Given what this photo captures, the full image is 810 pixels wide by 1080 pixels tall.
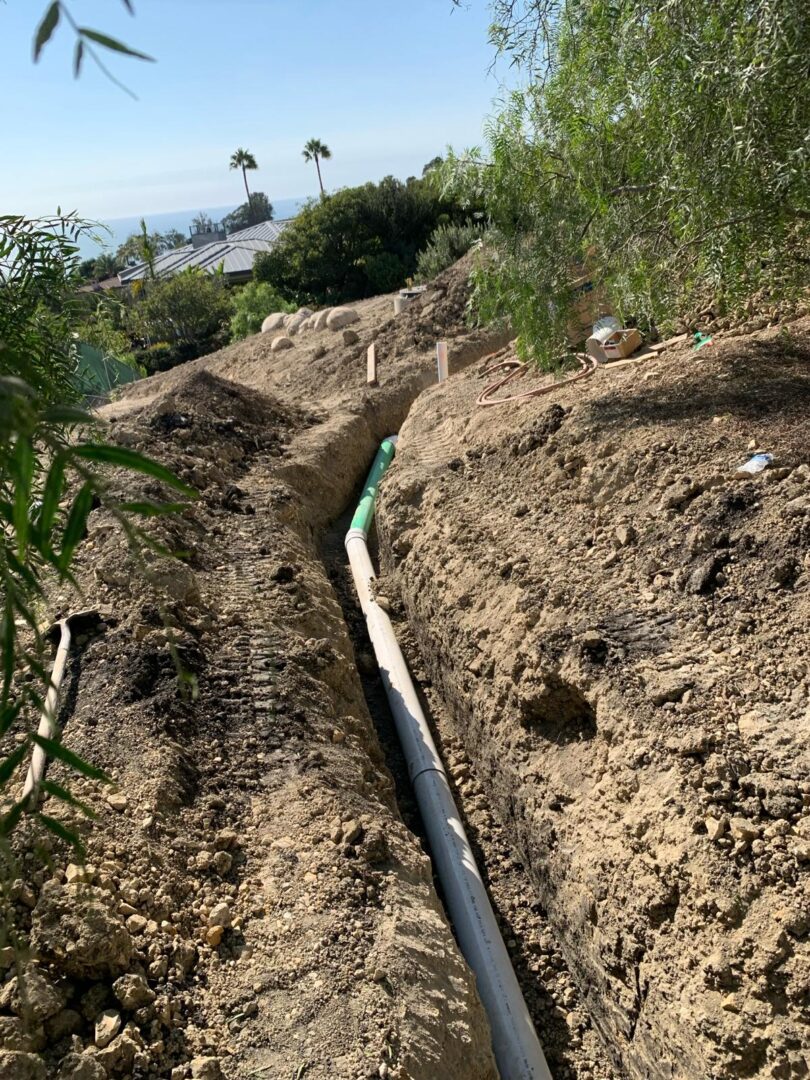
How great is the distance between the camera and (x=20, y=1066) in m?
3.04

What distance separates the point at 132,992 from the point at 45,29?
370cm

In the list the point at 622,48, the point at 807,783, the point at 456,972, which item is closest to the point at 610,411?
the point at 622,48

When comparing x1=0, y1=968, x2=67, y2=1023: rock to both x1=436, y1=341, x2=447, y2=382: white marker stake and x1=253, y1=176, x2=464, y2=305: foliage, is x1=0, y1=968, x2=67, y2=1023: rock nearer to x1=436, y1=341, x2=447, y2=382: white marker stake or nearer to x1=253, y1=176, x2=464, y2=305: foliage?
x1=436, y1=341, x2=447, y2=382: white marker stake

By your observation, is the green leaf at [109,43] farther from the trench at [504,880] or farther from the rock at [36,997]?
the trench at [504,880]

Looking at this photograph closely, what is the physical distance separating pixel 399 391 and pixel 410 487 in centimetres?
544

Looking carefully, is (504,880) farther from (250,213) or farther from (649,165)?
(250,213)

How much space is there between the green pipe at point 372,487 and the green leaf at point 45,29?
938cm

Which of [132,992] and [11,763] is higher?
[11,763]

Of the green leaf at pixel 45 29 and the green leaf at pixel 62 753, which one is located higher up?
the green leaf at pixel 45 29

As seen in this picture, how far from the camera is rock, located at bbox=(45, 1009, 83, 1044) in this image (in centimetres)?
327

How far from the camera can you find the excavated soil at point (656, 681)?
3855mm

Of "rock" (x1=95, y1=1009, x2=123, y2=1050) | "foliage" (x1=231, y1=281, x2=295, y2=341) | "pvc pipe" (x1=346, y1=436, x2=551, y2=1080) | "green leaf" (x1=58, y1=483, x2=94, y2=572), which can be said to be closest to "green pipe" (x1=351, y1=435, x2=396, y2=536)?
"pvc pipe" (x1=346, y1=436, x2=551, y2=1080)

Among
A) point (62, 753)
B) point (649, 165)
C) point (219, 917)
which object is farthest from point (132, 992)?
point (649, 165)

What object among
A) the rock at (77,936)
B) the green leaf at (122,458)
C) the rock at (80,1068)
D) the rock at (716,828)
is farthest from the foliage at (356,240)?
the green leaf at (122,458)
